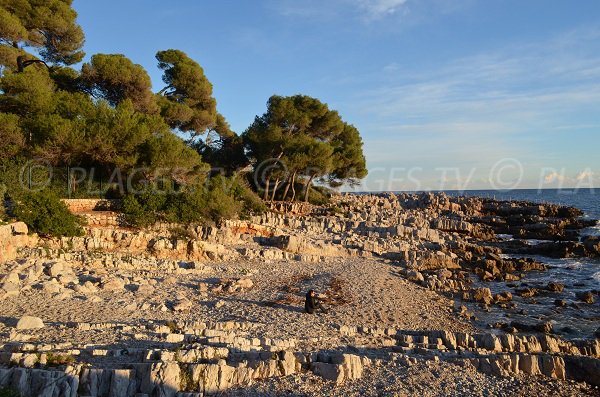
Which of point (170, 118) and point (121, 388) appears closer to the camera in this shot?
point (121, 388)

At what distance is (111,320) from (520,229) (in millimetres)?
37789

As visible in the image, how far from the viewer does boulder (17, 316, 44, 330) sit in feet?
30.9

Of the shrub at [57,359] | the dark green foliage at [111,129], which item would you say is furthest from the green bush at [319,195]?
the shrub at [57,359]

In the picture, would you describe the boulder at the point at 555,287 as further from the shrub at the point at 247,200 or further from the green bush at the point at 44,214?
the green bush at the point at 44,214

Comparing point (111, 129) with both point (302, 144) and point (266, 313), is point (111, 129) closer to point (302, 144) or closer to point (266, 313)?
point (266, 313)

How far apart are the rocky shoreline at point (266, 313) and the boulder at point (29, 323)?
3.7 inches

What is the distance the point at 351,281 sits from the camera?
17.8m

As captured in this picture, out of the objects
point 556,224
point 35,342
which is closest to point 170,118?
point 35,342

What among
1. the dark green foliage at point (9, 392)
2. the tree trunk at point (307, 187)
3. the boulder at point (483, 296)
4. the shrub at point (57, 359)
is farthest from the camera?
the tree trunk at point (307, 187)

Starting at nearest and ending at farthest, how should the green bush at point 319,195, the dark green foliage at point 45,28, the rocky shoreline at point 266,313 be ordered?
the rocky shoreline at point 266,313
the dark green foliage at point 45,28
the green bush at point 319,195

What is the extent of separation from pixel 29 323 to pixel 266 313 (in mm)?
5918

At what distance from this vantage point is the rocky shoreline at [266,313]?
25.7 ft

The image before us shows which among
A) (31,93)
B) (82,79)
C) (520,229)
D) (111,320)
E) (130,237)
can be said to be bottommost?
(111,320)

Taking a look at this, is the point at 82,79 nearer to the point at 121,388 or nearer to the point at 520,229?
the point at 121,388
